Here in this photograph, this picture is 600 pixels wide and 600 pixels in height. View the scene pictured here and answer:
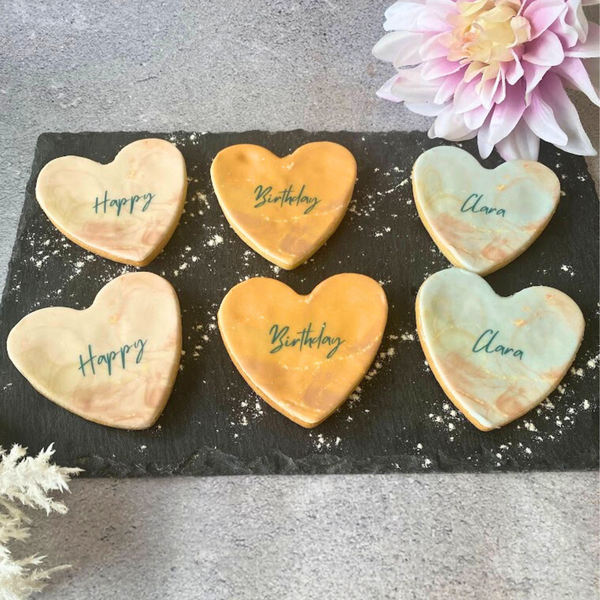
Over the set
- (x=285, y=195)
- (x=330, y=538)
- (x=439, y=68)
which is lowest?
(x=330, y=538)

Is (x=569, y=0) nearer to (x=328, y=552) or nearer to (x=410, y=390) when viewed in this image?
(x=410, y=390)

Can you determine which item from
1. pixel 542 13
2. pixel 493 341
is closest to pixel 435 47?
pixel 542 13

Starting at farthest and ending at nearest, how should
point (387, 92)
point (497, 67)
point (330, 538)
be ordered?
point (387, 92) < point (497, 67) < point (330, 538)

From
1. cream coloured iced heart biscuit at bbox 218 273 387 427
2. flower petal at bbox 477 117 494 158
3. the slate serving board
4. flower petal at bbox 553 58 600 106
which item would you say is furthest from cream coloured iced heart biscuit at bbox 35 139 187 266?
flower petal at bbox 553 58 600 106

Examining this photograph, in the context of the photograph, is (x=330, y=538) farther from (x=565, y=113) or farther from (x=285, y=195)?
(x=565, y=113)

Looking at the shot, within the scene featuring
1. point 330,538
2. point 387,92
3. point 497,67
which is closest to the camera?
point 330,538

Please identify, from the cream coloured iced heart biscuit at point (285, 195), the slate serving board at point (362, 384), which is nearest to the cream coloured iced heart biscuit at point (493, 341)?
the slate serving board at point (362, 384)
